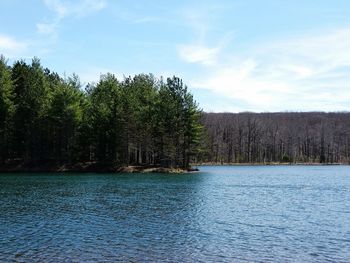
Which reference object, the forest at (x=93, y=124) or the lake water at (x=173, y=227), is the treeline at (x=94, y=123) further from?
the lake water at (x=173, y=227)

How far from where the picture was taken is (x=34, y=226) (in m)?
28.5

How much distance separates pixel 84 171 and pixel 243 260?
7653 cm

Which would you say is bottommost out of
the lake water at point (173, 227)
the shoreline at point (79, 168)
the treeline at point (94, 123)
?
the lake water at point (173, 227)

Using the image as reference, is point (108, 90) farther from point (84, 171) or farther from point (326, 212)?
point (326, 212)

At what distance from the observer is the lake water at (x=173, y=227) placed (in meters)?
21.2

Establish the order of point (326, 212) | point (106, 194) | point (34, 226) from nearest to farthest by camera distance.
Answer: point (34, 226) < point (326, 212) < point (106, 194)

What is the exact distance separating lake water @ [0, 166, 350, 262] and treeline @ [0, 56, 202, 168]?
149 feet

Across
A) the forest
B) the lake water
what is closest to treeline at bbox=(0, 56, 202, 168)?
the forest

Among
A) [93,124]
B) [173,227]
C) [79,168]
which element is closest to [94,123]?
[93,124]

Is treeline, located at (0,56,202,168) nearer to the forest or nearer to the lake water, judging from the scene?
the forest

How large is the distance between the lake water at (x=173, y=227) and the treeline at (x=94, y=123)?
149 feet

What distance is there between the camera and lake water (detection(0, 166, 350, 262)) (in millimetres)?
21172

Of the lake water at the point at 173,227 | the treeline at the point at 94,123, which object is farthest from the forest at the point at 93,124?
the lake water at the point at 173,227

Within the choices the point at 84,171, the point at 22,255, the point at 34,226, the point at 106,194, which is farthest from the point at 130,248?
the point at 84,171
